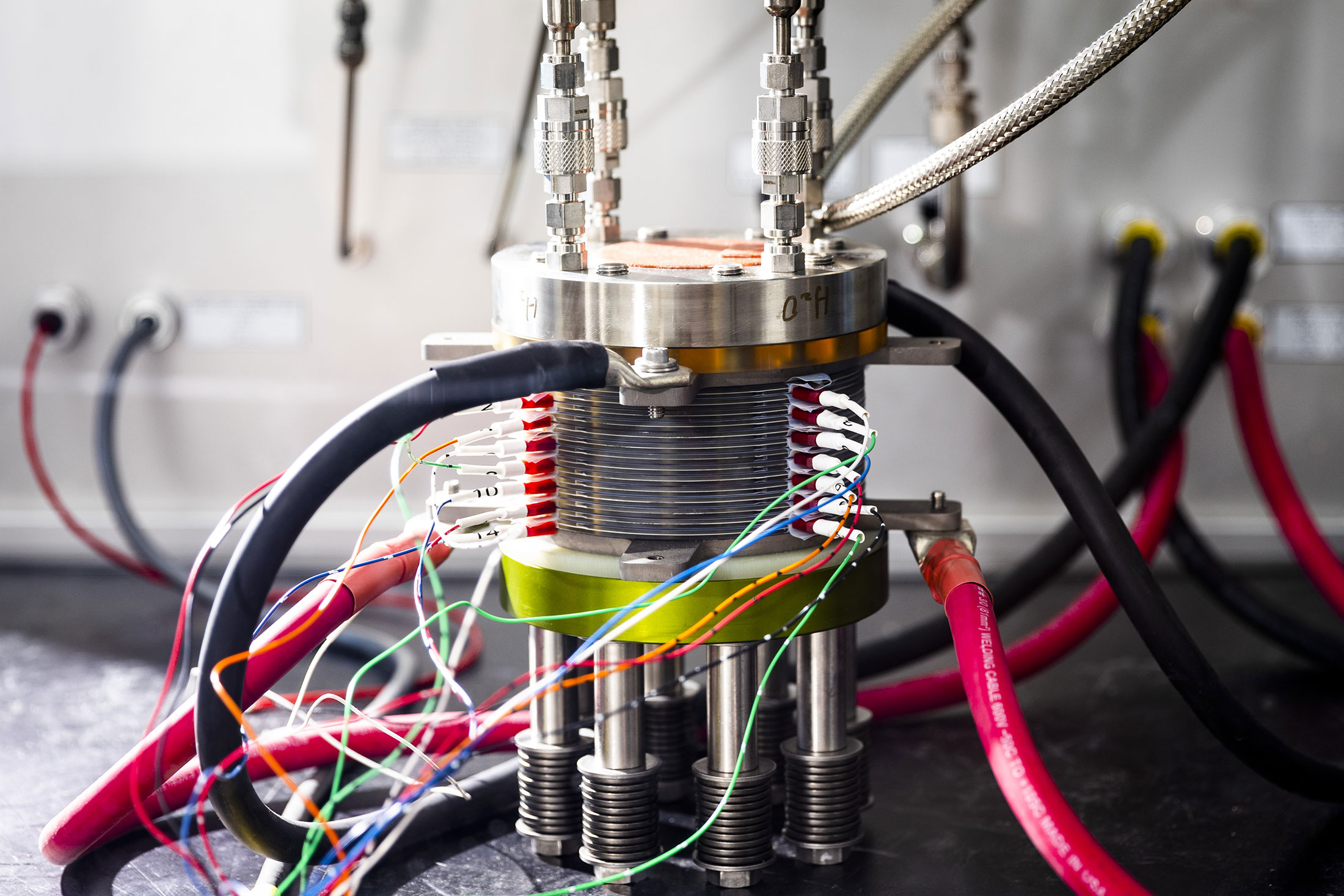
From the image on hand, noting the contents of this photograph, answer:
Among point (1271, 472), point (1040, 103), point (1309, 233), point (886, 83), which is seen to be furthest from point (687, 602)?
point (1309, 233)

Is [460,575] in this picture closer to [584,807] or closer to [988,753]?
[584,807]

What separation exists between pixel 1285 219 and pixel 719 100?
757mm

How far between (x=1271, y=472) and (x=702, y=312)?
0.95 m

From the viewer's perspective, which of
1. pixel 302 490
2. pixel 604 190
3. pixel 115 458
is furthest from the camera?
pixel 115 458

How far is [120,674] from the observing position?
4.74ft

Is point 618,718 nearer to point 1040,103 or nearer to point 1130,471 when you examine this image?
point 1040,103

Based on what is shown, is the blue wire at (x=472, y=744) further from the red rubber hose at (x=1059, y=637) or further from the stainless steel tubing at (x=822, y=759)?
the red rubber hose at (x=1059, y=637)

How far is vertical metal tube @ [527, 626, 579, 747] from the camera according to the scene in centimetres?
101

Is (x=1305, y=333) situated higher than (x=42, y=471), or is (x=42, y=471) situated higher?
(x=1305, y=333)

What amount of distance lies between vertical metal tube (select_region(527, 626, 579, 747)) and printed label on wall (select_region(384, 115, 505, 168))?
88 centimetres

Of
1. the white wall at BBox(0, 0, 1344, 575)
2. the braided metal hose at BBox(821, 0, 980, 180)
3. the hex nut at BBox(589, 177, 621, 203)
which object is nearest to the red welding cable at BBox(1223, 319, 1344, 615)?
the white wall at BBox(0, 0, 1344, 575)

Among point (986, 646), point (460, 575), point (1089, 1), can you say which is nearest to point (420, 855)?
point (986, 646)

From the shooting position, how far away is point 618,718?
0.96 m

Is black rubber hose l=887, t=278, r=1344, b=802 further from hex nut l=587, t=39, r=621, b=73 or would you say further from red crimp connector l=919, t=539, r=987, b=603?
hex nut l=587, t=39, r=621, b=73
